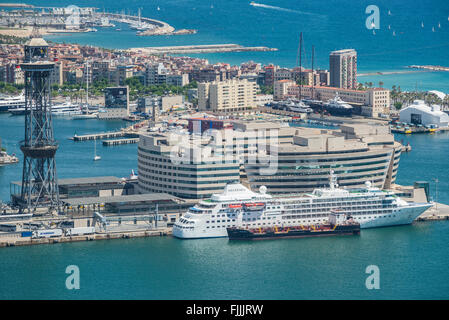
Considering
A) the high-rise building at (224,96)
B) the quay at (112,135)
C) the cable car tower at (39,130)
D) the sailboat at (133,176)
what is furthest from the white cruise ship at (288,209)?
the high-rise building at (224,96)

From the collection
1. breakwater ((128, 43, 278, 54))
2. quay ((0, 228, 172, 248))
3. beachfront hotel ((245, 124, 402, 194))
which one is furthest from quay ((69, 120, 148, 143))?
breakwater ((128, 43, 278, 54))

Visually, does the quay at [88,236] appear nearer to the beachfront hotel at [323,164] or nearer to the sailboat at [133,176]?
the beachfront hotel at [323,164]

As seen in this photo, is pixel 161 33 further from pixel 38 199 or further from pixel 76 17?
pixel 38 199

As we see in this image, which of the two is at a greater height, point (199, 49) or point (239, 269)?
point (199, 49)

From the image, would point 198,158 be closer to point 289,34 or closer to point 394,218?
point 394,218

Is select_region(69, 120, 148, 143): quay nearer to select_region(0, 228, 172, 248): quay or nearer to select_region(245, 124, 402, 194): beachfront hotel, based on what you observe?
select_region(245, 124, 402, 194): beachfront hotel

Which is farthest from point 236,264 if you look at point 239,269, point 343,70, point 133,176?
point 343,70
